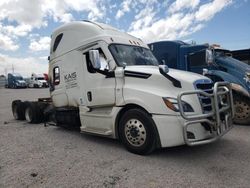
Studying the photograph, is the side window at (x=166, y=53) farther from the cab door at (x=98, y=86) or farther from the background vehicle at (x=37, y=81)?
the background vehicle at (x=37, y=81)

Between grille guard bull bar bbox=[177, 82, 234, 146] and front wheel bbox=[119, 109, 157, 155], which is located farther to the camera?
front wheel bbox=[119, 109, 157, 155]

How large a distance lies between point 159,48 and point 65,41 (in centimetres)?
446

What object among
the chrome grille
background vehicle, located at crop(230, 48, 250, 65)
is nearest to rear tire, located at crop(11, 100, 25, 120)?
the chrome grille

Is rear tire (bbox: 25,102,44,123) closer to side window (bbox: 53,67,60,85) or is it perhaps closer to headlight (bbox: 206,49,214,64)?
side window (bbox: 53,67,60,85)

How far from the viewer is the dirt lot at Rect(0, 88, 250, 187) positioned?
3805mm

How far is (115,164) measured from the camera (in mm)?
4531

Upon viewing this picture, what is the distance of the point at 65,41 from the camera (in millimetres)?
6965

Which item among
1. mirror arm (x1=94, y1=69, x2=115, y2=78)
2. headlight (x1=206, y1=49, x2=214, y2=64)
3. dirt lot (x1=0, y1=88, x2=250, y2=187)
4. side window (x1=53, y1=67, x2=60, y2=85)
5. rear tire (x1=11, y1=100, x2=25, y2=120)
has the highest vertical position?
headlight (x1=206, y1=49, x2=214, y2=64)

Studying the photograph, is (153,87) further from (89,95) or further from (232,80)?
(232,80)

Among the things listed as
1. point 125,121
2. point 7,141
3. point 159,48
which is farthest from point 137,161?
point 159,48

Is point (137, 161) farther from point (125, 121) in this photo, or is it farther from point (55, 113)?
point (55, 113)

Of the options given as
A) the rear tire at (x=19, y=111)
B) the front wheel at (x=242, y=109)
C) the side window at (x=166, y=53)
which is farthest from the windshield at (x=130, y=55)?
the rear tire at (x=19, y=111)

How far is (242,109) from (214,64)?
67.6 inches

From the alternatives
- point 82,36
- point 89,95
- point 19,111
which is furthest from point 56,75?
point 19,111
